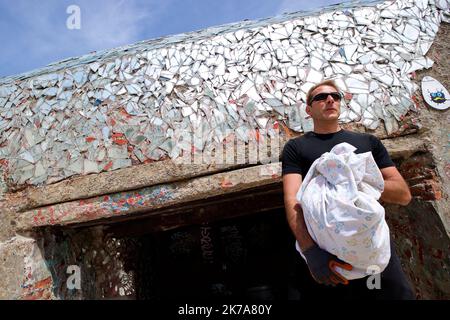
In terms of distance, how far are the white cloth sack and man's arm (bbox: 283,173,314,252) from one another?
3 centimetres

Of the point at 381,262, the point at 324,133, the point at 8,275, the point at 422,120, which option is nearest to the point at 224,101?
the point at 324,133

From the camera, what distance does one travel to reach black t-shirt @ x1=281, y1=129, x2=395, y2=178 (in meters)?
1.68

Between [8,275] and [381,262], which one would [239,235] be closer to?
[8,275]

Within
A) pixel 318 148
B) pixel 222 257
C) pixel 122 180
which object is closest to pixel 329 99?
pixel 318 148

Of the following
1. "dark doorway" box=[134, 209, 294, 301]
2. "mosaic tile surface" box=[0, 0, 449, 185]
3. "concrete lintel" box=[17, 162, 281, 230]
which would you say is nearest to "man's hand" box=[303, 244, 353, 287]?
"concrete lintel" box=[17, 162, 281, 230]

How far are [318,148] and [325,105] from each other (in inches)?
7.9

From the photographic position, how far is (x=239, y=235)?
4934 millimetres

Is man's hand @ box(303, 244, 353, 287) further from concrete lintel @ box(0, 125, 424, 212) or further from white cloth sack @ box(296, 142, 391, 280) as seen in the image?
concrete lintel @ box(0, 125, 424, 212)

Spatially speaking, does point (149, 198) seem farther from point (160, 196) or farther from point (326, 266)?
point (326, 266)

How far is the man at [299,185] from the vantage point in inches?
56.9

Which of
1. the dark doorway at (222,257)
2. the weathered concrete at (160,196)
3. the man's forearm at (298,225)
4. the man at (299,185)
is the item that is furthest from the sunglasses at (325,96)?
the dark doorway at (222,257)

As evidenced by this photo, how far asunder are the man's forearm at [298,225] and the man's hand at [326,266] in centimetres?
5
